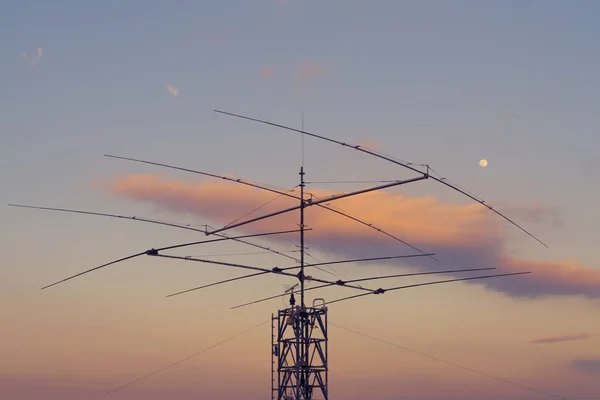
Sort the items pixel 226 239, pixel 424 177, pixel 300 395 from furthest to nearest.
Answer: pixel 300 395 → pixel 226 239 → pixel 424 177

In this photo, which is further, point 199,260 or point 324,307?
point 324,307

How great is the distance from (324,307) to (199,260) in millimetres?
11401

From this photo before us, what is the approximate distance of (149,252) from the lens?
146ft

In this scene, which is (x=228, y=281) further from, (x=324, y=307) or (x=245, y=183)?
(x=245, y=183)

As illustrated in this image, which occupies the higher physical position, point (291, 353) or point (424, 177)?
point (424, 177)

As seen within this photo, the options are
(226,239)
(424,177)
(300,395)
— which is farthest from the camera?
(300,395)

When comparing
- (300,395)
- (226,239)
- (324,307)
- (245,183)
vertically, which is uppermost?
(245,183)

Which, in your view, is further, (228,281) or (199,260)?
(228,281)

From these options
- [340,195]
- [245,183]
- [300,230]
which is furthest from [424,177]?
[300,230]

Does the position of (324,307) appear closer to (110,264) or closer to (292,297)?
(292,297)

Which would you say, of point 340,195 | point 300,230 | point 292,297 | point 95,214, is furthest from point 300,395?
point 95,214

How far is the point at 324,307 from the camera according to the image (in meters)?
53.8

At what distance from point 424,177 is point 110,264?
1767 centimetres

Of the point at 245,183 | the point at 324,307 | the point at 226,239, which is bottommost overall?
the point at 324,307
